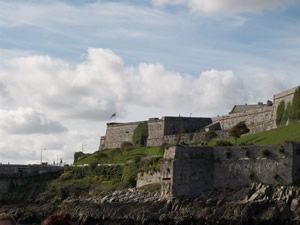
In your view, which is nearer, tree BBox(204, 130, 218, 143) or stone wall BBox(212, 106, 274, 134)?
stone wall BBox(212, 106, 274, 134)

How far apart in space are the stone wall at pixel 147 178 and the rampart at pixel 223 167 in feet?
13.4

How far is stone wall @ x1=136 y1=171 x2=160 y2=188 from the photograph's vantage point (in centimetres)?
5033

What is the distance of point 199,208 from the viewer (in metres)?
41.4

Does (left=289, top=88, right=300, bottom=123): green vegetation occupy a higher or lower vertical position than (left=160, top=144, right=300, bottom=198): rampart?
higher

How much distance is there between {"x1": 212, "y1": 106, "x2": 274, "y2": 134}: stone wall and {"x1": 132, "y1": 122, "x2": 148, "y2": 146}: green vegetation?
1047 centimetres

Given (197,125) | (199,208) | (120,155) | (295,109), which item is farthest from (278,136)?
(197,125)

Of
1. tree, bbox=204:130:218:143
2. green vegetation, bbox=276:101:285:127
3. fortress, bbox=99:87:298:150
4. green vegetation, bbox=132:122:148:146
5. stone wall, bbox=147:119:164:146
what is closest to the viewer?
green vegetation, bbox=276:101:285:127

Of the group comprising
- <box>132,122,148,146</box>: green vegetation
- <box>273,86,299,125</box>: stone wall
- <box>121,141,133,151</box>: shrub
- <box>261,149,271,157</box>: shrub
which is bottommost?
<box>261,149,271,157</box>: shrub

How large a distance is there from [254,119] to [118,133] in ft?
84.7

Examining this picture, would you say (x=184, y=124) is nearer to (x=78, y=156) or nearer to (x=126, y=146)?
(x=126, y=146)

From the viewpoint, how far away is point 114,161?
72.1m

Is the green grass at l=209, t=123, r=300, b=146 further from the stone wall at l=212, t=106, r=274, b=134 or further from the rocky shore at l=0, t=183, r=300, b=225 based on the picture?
the rocky shore at l=0, t=183, r=300, b=225

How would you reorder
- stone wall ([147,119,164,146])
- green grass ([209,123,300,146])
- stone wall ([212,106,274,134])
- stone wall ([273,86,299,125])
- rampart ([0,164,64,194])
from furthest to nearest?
stone wall ([147,119,164,146]) < rampart ([0,164,64,194]) < stone wall ([212,106,274,134]) < stone wall ([273,86,299,125]) < green grass ([209,123,300,146])

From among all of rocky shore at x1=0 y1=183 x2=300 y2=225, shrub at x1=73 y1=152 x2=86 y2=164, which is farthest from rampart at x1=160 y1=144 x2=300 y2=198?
shrub at x1=73 y1=152 x2=86 y2=164
